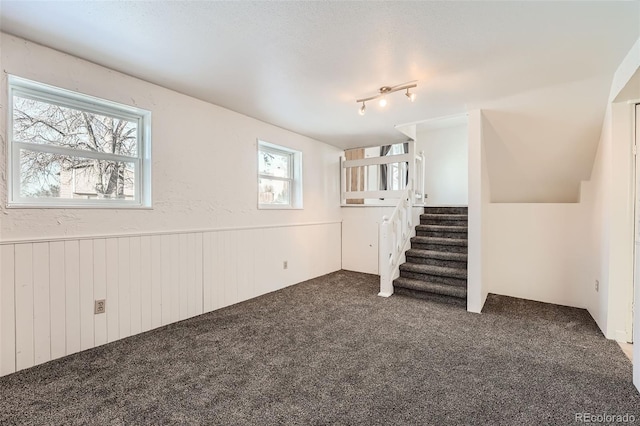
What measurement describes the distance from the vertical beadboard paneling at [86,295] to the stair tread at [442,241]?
3944 millimetres

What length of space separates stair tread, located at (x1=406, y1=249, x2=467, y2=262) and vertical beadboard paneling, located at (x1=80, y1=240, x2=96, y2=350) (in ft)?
12.4

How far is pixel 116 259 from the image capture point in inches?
98.8

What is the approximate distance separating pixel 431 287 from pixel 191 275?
9.49 feet

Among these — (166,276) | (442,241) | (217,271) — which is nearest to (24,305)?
(166,276)

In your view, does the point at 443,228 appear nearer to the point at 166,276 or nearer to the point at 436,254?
the point at 436,254

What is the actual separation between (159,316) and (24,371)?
3.10 feet

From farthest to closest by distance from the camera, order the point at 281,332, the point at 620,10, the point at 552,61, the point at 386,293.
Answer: the point at 386,293
the point at 281,332
the point at 552,61
the point at 620,10

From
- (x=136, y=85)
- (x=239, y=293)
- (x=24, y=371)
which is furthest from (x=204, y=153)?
(x=24, y=371)

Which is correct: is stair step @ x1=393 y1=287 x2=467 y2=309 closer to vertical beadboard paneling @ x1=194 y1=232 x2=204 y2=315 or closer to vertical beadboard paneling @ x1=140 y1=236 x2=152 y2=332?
vertical beadboard paneling @ x1=194 y1=232 x2=204 y2=315

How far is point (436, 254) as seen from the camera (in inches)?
159

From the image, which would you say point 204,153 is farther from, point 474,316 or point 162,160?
point 474,316

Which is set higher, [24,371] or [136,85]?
[136,85]

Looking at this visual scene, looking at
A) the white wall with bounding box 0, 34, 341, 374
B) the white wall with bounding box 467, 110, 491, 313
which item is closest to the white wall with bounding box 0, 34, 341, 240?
the white wall with bounding box 0, 34, 341, 374

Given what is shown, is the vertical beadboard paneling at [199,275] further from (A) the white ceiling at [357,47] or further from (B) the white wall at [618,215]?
(B) the white wall at [618,215]
